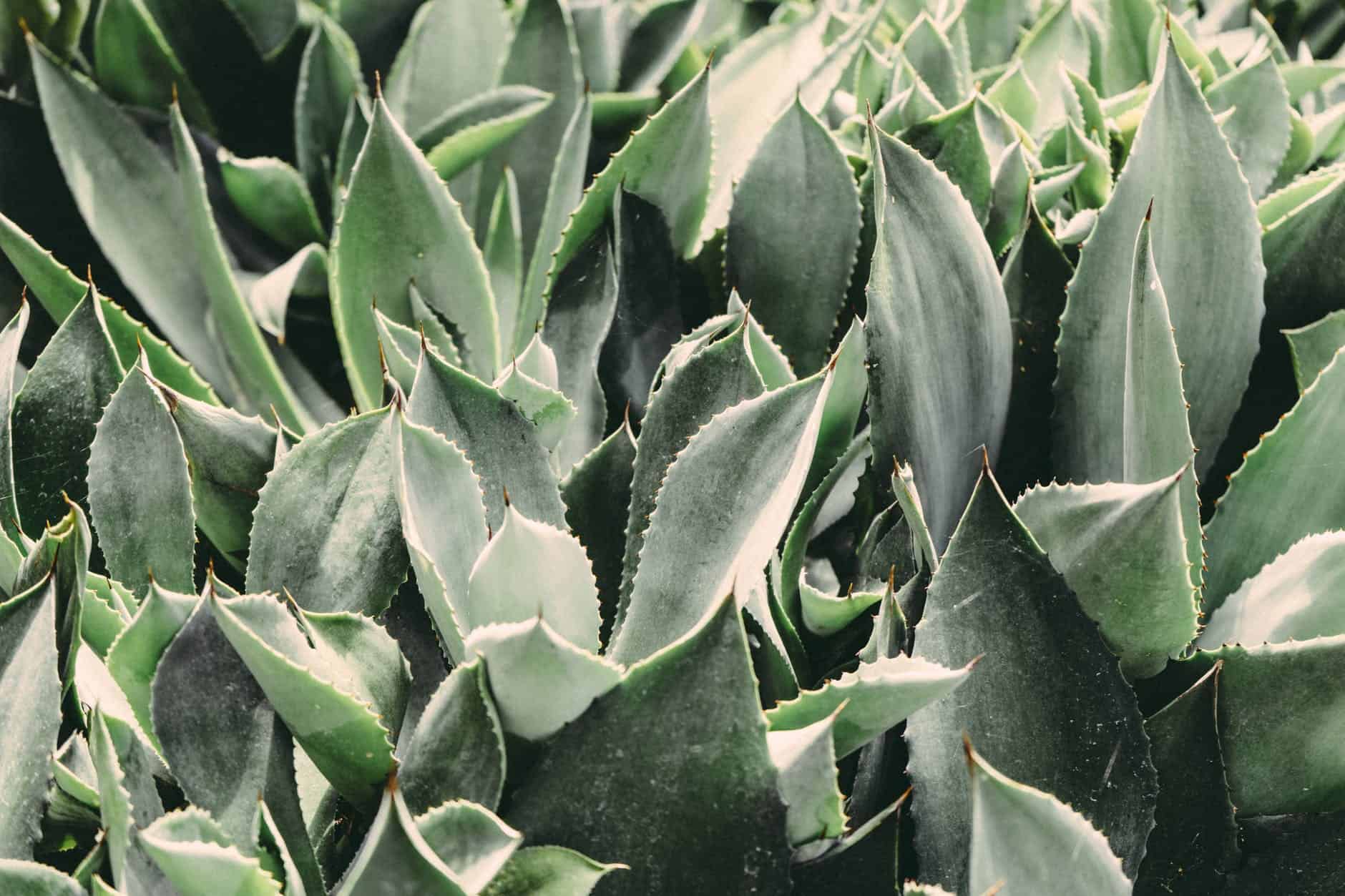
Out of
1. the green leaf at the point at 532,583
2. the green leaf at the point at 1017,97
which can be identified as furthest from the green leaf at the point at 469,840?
the green leaf at the point at 1017,97

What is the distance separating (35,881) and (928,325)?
55cm

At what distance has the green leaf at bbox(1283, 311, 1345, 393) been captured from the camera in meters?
0.85

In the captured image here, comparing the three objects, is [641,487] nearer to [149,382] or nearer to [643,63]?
[149,382]

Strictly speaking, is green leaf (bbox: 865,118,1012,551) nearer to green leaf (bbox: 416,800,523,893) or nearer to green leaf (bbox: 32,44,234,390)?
green leaf (bbox: 416,800,523,893)

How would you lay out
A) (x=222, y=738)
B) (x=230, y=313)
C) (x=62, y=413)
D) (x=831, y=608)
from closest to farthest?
(x=222, y=738) < (x=831, y=608) < (x=62, y=413) < (x=230, y=313)

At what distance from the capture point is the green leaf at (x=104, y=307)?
901mm

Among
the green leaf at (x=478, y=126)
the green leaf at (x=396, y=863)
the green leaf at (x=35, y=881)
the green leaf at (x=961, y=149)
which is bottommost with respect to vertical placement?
the green leaf at (x=35, y=881)

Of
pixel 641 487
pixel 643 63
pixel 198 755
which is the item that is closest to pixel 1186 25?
pixel 643 63

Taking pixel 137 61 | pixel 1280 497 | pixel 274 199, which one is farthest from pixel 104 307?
pixel 1280 497

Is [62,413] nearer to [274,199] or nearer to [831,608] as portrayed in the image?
[274,199]

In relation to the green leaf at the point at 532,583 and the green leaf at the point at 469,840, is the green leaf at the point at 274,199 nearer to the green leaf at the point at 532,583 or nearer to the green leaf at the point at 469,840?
the green leaf at the point at 532,583

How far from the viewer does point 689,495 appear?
68 cm

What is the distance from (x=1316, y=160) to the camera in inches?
46.7

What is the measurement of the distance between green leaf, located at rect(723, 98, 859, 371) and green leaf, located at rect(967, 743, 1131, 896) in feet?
1.52
